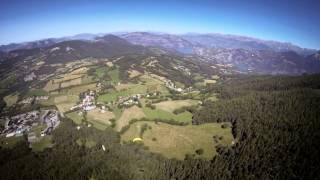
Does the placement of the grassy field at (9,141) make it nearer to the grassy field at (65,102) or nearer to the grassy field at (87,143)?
the grassy field at (87,143)

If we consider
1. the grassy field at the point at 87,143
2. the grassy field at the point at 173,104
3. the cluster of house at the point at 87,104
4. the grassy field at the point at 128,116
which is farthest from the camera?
the cluster of house at the point at 87,104

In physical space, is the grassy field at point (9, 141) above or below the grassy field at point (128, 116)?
below

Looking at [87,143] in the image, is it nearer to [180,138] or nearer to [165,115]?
[180,138]

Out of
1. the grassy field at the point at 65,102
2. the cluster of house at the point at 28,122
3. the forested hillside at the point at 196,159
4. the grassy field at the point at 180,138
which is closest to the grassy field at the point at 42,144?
the forested hillside at the point at 196,159

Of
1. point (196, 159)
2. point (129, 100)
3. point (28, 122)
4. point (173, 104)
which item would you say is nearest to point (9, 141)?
point (28, 122)

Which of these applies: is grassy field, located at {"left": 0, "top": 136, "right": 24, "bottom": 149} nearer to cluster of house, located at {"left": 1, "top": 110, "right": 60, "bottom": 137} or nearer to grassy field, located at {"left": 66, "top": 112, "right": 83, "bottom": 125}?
cluster of house, located at {"left": 1, "top": 110, "right": 60, "bottom": 137}

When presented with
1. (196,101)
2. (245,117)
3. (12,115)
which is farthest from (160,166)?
(12,115)
